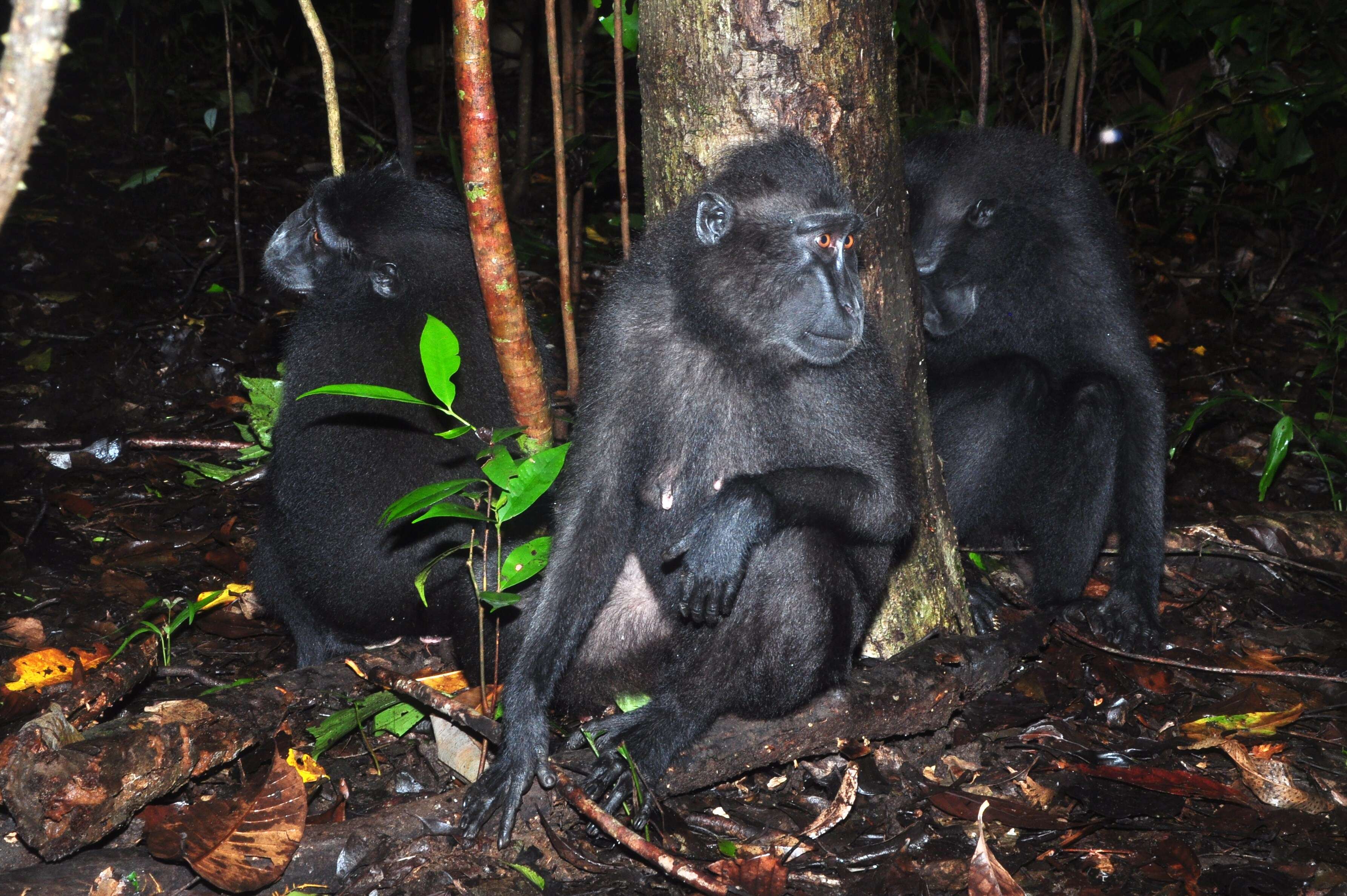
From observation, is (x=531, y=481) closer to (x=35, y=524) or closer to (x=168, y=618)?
(x=168, y=618)

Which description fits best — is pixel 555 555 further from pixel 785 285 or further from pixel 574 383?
pixel 574 383

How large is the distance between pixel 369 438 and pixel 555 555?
3.91 ft

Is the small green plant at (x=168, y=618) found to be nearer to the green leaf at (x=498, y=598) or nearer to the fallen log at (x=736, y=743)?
the fallen log at (x=736, y=743)

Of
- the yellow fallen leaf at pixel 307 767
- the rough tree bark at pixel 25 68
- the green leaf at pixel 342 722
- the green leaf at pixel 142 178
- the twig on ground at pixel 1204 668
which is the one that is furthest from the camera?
the green leaf at pixel 142 178

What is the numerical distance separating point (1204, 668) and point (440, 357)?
323cm

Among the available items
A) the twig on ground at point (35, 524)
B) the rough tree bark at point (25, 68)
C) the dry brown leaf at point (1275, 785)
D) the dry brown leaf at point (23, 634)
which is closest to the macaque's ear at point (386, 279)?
the dry brown leaf at point (23, 634)

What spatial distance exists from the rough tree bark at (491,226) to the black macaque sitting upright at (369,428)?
443 mm

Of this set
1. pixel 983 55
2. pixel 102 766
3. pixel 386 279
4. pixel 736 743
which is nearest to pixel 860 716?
pixel 736 743

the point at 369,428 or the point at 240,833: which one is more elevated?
the point at 369,428

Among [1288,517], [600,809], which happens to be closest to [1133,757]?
[600,809]

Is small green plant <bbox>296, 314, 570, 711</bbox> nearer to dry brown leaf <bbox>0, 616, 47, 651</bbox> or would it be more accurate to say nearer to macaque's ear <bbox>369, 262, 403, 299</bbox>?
macaque's ear <bbox>369, 262, 403, 299</bbox>

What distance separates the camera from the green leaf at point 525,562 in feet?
12.5

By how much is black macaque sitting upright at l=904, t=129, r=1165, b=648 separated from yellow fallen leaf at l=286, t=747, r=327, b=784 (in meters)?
2.89

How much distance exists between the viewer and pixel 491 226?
3898 millimetres
